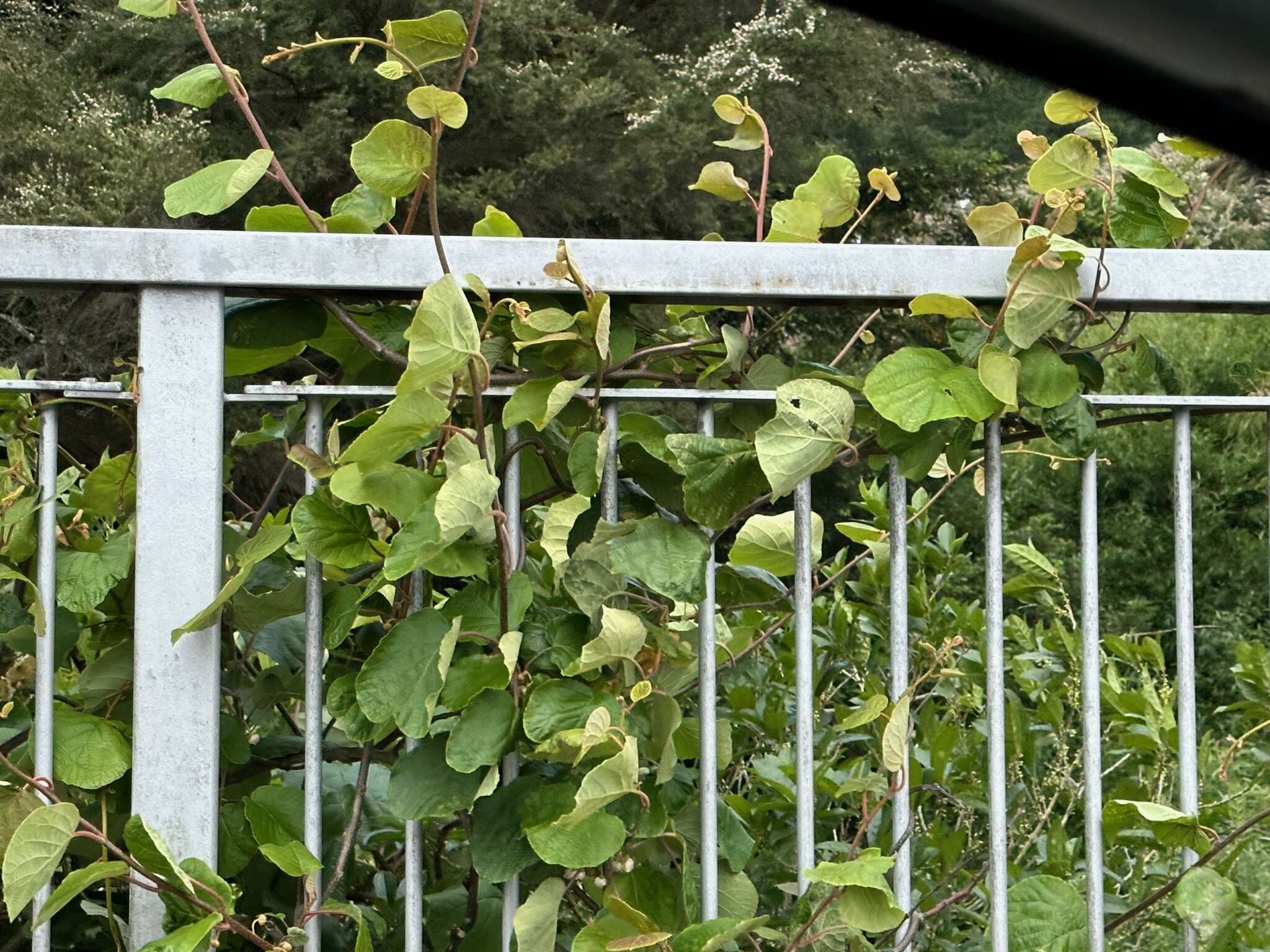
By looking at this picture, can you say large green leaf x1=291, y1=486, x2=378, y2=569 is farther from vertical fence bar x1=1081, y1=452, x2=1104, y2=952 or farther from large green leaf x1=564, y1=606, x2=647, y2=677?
vertical fence bar x1=1081, y1=452, x2=1104, y2=952

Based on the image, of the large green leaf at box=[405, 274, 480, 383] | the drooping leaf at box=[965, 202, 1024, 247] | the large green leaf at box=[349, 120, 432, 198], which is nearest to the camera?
the large green leaf at box=[405, 274, 480, 383]

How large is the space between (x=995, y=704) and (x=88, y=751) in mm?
849

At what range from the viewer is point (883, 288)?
125cm

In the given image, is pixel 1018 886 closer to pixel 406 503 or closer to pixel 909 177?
pixel 406 503

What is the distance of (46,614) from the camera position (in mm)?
1225

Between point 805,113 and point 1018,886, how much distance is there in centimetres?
1343

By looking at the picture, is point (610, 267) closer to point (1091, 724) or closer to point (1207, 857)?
point (1091, 724)

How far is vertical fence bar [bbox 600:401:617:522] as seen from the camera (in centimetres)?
125

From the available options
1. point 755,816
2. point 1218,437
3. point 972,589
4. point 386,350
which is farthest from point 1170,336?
point 386,350

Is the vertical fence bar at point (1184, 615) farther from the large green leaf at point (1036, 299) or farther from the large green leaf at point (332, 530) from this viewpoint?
the large green leaf at point (332, 530)

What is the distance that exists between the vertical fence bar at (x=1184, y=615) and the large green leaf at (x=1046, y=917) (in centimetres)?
13

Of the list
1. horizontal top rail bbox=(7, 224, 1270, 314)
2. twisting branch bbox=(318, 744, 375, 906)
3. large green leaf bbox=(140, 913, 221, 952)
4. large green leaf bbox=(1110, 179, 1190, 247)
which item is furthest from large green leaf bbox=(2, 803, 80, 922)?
large green leaf bbox=(1110, 179, 1190, 247)

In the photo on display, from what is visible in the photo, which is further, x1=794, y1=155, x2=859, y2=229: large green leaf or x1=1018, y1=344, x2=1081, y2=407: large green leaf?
x1=794, y1=155, x2=859, y2=229: large green leaf

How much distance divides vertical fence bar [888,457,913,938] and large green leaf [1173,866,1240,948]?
257 millimetres
